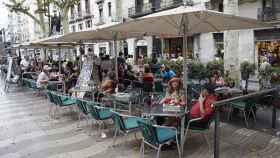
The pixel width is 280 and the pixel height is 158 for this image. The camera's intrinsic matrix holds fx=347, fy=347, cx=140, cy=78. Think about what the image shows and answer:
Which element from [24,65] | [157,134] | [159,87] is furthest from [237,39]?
[24,65]

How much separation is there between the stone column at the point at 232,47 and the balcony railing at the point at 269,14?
26.1 ft

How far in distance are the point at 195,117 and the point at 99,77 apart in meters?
7.24

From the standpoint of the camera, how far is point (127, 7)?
36469 millimetres

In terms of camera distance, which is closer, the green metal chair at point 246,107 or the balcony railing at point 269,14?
the green metal chair at point 246,107

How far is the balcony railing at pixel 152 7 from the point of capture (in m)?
27.5

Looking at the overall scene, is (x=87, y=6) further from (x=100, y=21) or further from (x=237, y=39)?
(x=237, y=39)

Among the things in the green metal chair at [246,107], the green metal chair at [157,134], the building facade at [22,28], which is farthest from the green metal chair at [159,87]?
the building facade at [22,28]

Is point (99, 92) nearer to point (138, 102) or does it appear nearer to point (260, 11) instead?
point (138, 102)

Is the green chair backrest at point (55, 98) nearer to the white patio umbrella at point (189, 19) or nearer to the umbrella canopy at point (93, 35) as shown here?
the umbrella canopy at point (93, 35)

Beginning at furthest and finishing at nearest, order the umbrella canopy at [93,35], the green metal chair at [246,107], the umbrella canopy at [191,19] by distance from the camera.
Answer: the umbrella canopy at [93,35] → the green metal chair at [246,107] → the umbrella canopy at [191,19]

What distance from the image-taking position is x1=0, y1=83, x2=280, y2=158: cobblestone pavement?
576cm

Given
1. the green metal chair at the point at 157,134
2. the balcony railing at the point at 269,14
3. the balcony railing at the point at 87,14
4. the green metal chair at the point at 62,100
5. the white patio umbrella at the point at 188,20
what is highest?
the balcony railing at the point at 87,14

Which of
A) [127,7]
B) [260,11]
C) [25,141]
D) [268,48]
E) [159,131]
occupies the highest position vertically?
[127,7]

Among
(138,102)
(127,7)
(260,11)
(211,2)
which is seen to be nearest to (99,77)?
(138,102)
